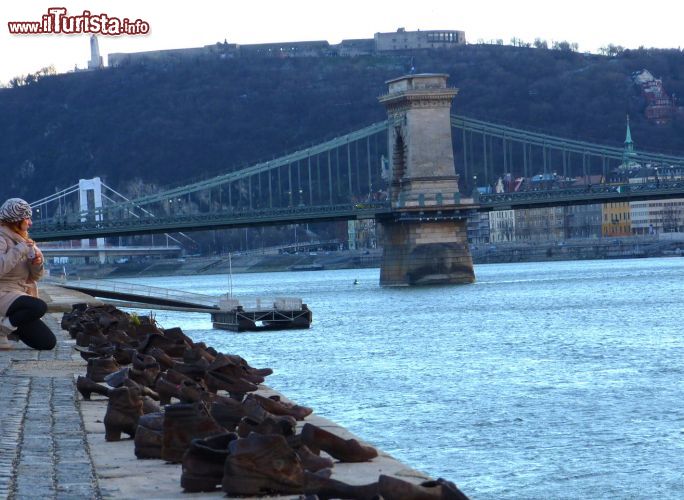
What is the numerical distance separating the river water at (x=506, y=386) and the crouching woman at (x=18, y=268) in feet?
12.0

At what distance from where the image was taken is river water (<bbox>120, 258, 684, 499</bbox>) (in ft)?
49.0

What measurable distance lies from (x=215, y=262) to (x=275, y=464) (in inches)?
5280

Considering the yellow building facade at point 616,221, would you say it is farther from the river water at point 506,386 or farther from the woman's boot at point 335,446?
the woman's boot at point 335,446

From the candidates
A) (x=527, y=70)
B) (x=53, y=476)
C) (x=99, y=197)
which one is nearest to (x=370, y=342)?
(x=53, y=476)

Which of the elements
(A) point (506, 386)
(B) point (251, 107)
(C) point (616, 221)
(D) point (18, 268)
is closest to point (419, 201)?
(A) point (506, 386)

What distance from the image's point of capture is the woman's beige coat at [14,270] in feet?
45.7

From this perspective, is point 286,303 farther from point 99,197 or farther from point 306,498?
point 99,197

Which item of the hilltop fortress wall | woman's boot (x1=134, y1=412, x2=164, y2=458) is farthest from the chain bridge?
the hilltop fortress wall

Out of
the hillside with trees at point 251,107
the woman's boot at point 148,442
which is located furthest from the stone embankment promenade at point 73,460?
the hillside with trees at point 251,107

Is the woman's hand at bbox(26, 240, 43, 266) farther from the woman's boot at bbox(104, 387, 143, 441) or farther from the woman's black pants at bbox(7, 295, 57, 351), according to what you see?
the woman's boot at bbox(104, 387, 143, 441)

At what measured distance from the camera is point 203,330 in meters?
46.7

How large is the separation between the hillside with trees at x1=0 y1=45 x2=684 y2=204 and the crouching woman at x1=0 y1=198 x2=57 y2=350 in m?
102

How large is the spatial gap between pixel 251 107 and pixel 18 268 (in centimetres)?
12317

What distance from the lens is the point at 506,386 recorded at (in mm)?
24344
